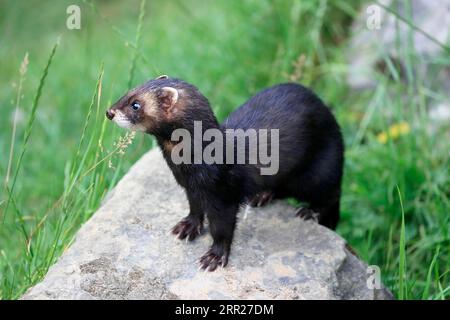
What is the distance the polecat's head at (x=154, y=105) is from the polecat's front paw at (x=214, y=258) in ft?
2.07

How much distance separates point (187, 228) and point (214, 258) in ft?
0.89

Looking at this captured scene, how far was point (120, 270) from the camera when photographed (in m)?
2.98

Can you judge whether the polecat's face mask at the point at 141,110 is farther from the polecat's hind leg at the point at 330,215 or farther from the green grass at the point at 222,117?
the polecat's hind leg at the point at 330,215

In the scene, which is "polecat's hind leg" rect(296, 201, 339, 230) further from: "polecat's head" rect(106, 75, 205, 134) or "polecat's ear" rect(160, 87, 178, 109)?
"polecat's ear" rect(160, 87, 178, 109)

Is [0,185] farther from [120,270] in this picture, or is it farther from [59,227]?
[120,270]

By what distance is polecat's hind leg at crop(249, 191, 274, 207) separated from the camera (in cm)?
370

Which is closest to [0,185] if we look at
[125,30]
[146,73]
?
[146,73]

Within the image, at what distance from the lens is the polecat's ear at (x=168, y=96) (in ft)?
9.75

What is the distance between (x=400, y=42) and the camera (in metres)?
4.83

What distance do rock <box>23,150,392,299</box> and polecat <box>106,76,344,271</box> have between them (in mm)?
104

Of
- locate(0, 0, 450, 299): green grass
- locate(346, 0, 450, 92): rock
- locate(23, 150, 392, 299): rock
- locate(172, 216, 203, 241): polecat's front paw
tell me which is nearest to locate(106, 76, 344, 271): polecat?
locate(172, 216, 203, 241): polecat's front paw

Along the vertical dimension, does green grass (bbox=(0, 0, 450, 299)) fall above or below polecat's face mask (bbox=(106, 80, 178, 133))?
below

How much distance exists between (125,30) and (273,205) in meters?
4.38

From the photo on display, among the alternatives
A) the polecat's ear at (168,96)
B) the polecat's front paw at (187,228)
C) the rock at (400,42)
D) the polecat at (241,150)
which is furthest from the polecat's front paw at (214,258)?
the rock at (400,42)
